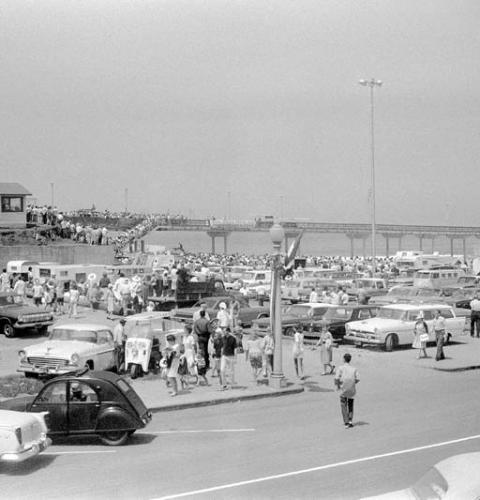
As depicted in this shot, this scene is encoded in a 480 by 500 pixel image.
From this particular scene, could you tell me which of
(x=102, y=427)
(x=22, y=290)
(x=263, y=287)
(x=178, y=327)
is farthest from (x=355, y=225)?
(x=102, y=427)

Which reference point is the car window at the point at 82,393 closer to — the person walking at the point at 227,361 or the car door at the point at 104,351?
the person walking at the point at 227,361

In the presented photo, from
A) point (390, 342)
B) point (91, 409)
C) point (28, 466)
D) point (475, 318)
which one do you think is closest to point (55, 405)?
point (91, 409)

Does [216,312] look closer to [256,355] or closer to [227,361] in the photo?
[256,355]

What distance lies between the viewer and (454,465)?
7.08 m

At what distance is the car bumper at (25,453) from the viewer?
1016cm

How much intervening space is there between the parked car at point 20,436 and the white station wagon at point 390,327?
1515 centimetres

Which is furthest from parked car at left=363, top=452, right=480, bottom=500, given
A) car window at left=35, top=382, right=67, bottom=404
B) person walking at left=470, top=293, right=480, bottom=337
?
person walking at left=470, top=293, right=480, bottom=337

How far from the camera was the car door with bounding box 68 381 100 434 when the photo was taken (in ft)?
40.2

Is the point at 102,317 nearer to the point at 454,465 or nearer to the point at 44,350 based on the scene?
the point at 44,350

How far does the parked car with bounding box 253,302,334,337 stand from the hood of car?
802 cm

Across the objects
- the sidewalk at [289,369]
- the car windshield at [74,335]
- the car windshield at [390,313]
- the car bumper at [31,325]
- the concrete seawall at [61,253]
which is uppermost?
the concrete seawall at [61,253]

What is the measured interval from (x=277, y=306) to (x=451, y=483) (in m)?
11.7

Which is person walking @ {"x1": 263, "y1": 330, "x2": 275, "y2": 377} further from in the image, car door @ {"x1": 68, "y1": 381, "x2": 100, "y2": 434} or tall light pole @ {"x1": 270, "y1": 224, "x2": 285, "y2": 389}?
car door @ {"x1": 68, "y1": 381, "x2": 100, "y2": 434}

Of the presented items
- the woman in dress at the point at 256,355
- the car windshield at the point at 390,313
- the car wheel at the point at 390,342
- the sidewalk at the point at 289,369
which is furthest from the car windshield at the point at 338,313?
the woman in dress at the point at 256,355
